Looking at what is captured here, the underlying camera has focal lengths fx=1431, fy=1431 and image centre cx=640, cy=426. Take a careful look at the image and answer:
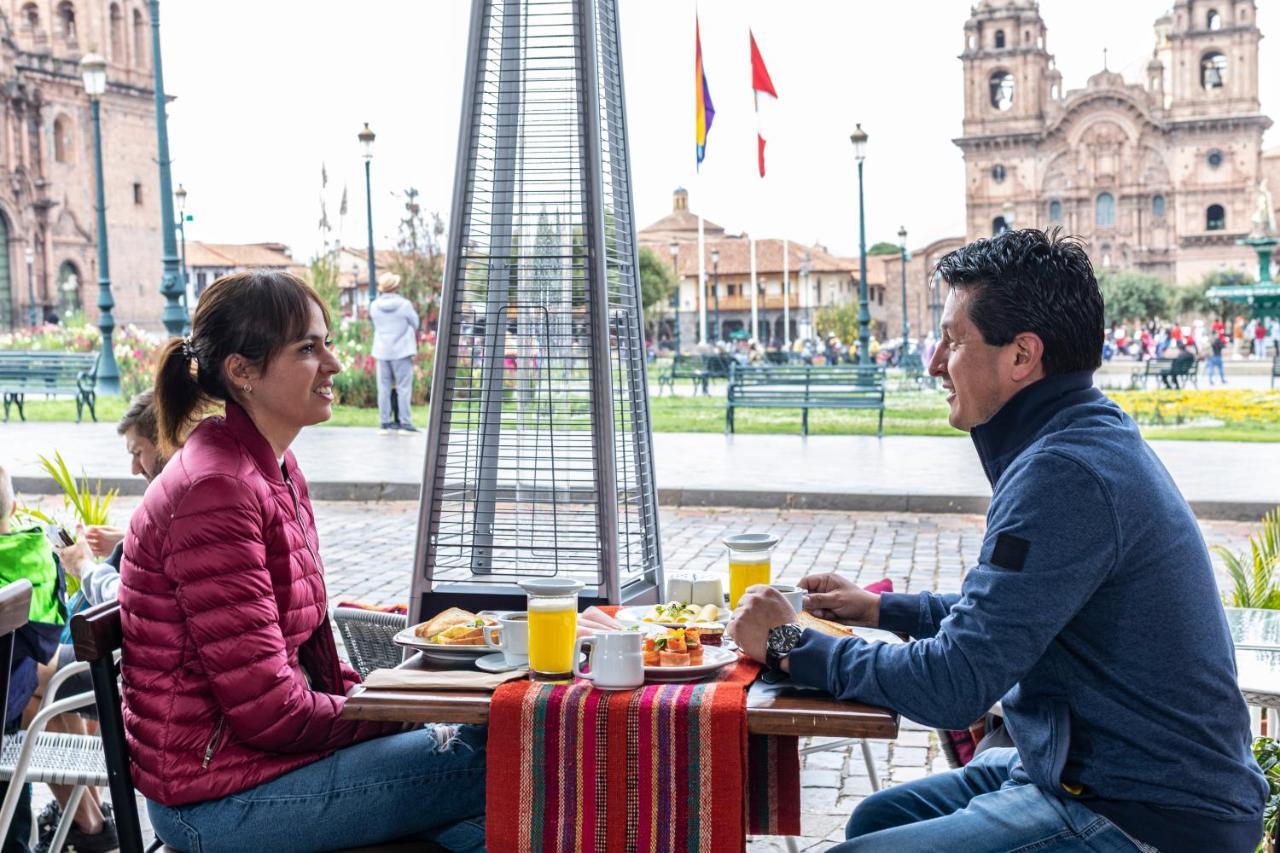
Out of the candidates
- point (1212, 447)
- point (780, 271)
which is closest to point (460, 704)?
point (1212, 447)

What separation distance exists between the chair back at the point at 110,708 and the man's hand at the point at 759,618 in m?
1.08

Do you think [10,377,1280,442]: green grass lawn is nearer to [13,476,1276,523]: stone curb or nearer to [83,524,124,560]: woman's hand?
[13,476,1276,523]: stone curb

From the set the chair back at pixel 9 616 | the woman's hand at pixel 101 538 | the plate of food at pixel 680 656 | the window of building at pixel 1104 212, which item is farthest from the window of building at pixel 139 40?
the plate of food at pixel 680 656

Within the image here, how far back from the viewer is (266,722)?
2451mm

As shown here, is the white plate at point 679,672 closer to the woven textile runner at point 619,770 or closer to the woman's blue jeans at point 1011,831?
the woven textile runner at point 619,770

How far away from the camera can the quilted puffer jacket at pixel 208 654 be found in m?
2.44

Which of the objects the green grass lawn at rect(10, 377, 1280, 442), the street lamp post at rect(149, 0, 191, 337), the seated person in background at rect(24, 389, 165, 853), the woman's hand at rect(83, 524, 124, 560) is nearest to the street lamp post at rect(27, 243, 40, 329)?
the green grass lawn at rect(10, 377, 1280, 442)

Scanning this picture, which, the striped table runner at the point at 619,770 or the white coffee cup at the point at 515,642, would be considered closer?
the striped table runner at the point at 619,770

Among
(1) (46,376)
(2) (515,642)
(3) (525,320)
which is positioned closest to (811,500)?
(3) (525,320)

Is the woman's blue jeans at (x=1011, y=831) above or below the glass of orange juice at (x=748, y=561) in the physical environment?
below

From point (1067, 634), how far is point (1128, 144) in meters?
96.9

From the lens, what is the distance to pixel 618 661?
92.8 inches

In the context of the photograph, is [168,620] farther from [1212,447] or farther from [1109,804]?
[1212,447]

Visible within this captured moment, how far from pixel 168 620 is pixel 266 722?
25cm
